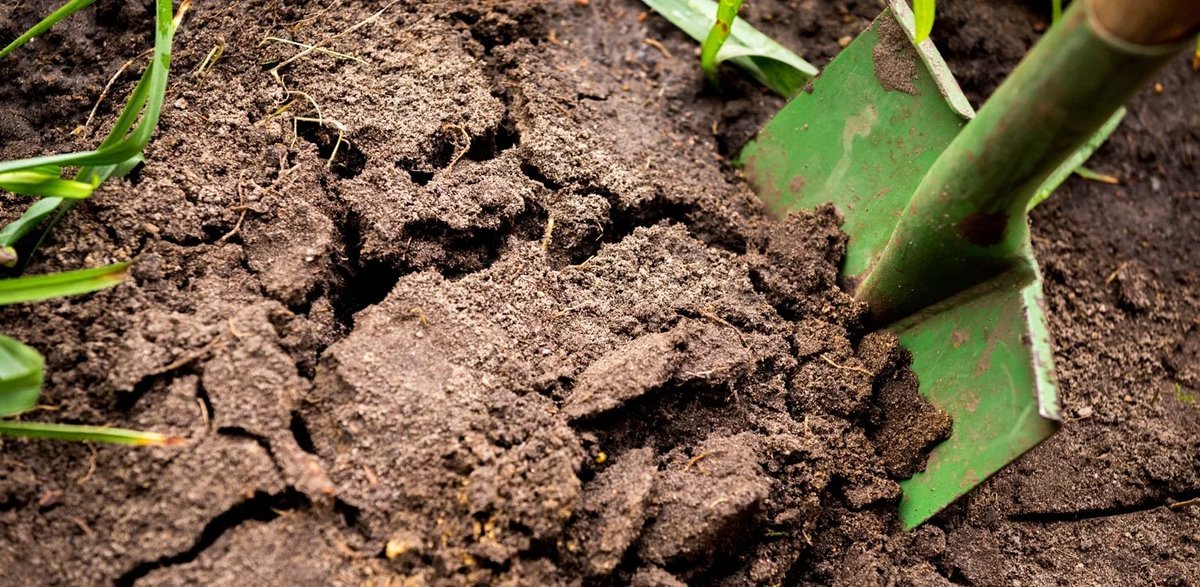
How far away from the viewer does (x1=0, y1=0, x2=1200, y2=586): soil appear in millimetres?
1242

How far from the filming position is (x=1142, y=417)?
1.75m

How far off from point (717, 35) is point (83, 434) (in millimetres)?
1316

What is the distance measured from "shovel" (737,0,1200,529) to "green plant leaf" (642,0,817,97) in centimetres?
15

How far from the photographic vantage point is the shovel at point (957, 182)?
1.10 m

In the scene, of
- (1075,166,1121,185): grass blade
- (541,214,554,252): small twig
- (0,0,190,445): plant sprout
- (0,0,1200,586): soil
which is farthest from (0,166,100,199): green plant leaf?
(1075,166,1121,185): grass blade

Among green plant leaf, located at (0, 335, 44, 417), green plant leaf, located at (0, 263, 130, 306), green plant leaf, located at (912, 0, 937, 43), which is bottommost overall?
green plant leaf, located at (0, 335, 44, 417)

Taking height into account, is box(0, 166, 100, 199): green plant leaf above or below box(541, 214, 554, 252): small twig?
above

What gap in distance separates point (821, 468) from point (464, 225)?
0.70 metres

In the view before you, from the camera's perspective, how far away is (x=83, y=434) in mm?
1167

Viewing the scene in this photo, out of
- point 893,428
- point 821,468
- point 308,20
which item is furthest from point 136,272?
point 893,428

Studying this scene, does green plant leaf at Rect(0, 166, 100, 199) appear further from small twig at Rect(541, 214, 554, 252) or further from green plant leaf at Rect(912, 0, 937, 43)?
green plant leaf at Rect(912, 0, 937, 43)

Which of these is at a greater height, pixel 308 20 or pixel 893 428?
pixel 308 20

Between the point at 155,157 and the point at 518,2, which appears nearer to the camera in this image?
the point at 155,157

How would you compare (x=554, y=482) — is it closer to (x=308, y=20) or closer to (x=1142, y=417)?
(x=308, y=20)
